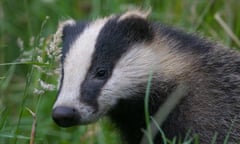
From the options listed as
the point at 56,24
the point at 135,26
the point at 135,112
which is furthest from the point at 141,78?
the point at 56,24

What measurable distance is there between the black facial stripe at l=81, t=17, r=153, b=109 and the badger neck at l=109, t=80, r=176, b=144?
26cm

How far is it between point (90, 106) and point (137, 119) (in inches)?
21.0

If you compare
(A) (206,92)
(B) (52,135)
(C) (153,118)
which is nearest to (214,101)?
(A) (206,92)

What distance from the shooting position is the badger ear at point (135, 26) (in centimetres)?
565

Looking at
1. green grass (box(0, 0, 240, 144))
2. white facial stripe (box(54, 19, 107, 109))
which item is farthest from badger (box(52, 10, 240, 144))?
green grass (box(0, 0, 240, 144))

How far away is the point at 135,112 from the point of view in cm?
568

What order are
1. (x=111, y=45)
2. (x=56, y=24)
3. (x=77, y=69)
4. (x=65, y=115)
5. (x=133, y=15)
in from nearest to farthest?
1. (x=65, y=115)
2. (x=77, y=69)
3. (x=111, y=45)
4. (x=133, y=15)
5. (x=56, y=24)

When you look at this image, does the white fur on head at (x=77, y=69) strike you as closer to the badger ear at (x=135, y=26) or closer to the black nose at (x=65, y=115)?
the black nose at (x=65, y=115)

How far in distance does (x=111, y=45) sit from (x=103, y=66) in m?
0.16

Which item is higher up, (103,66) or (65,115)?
(103,66)

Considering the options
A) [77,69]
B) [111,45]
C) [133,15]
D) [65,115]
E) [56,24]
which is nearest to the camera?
[65,115]

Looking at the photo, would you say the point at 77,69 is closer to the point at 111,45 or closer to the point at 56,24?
the point at 111,45

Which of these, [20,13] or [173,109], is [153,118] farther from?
[20,13]

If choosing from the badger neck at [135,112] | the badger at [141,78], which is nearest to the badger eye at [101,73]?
the badger at [141,78]
